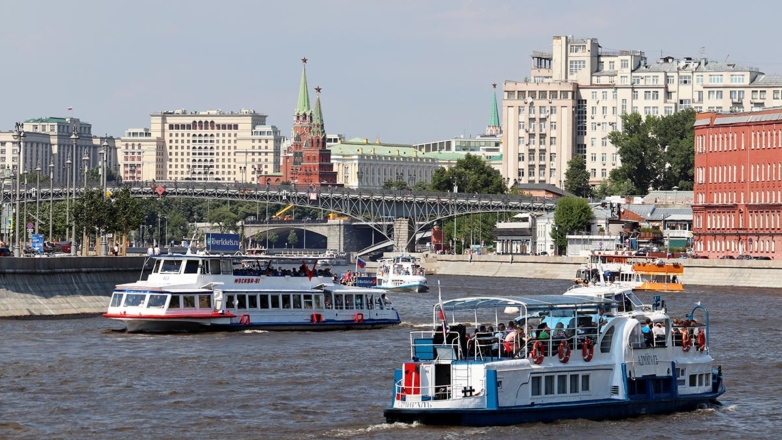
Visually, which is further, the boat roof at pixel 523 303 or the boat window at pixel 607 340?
the boat window at pixel 607 340

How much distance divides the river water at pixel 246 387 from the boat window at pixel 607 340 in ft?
7.07

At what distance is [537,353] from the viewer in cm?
4469

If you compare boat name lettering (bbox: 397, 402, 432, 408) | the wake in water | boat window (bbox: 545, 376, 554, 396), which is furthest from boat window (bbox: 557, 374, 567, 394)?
the wake in water

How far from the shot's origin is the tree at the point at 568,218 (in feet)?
644

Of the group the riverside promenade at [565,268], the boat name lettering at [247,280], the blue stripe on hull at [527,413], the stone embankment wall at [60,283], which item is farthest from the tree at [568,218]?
the blue stripe on hull at [527,413]

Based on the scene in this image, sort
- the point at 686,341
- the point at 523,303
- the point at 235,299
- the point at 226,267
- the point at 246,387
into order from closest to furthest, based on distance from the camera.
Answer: the point at 523,303, the point at 686,341, the point at 246,387, the point at 235,299, the point at 226,267

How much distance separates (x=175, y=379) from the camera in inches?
2188

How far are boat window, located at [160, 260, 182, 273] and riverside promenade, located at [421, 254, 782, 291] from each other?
75.4 meters

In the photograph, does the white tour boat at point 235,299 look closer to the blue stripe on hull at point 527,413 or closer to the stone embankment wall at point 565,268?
the blue stripe on hull at point 527,413

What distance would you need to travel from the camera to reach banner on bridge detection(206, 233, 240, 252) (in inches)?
2931

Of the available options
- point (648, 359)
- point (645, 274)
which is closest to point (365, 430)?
point (648, 359)

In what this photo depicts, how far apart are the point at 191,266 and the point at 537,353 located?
3148 cm

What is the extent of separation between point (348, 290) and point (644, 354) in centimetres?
3263

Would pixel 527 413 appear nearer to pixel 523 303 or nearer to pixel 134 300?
pixel 523 303
